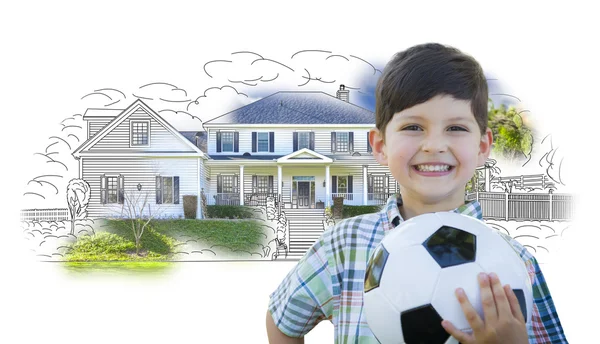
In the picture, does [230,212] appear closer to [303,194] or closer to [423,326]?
[303,194]

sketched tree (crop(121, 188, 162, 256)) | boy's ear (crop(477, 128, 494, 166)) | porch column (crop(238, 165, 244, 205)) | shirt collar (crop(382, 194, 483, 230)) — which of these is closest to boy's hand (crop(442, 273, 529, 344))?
shirt collar (crop(382, 194, 483, 230))

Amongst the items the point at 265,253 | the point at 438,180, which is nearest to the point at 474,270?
the point at 438,180

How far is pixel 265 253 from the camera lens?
12430mm

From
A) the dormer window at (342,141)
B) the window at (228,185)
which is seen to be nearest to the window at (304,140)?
the dormer window at (342,141)

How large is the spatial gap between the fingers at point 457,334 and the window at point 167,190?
475 inches

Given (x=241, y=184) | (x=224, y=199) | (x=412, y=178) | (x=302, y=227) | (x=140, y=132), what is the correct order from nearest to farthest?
(x=412, y=178), (x=302, y=227), (x=224, y=199), (x=241, y=184), (x=140, y=132)

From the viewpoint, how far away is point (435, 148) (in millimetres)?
1861

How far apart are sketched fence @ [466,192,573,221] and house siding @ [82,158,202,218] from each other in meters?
6.51

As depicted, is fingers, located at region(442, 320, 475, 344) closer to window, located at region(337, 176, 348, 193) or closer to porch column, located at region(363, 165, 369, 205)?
porch column, located at region(363, 165, 369, 205)

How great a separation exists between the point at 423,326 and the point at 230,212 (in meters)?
11.4

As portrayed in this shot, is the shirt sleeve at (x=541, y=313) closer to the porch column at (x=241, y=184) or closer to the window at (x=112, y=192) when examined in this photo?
the porch column at (x=241, y=184)

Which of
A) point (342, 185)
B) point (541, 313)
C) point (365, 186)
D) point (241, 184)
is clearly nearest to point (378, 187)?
point (365, 186)

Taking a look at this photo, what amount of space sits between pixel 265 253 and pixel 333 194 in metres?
2.13

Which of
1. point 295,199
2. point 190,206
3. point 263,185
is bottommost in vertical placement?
point 190,206
